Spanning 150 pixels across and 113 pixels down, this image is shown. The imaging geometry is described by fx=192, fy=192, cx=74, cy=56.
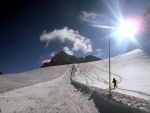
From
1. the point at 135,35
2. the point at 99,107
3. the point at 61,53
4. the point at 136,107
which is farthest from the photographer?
the point at 61,53

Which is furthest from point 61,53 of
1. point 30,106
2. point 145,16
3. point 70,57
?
point 30,106

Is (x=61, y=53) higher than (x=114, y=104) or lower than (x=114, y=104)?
higher

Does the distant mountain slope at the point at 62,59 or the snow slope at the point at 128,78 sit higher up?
the distant mountain slope at the point at 62,59

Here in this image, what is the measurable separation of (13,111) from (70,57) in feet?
495

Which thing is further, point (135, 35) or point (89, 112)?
point (135, 35)

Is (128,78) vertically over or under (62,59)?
under

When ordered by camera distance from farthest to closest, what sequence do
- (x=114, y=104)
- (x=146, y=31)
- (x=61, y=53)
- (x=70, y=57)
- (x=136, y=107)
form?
1. (x=61, y=53)
2. (x=70, y=57)
3. (x=146, y=31)
4. (x=114, y=104)
5. (x=136, y=107)

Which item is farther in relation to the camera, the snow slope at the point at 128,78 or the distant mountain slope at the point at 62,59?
the distant mountain slope at the point at 62,59

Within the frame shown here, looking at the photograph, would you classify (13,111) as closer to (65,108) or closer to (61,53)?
(65,108)

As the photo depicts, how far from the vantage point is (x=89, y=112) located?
1437 cm

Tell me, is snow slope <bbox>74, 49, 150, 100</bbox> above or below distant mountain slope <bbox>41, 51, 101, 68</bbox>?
below

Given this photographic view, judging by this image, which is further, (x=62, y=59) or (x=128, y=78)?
(x=62, y=59)

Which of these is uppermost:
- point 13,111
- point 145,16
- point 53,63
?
point 145,16

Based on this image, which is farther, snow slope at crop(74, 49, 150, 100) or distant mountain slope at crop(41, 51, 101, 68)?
distant mountain slope at crop(41, 51, 101, 68)
